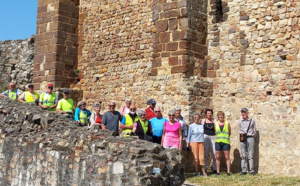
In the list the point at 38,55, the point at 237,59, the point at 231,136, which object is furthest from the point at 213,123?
the point at 38,55

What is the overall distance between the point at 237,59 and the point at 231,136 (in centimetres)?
166

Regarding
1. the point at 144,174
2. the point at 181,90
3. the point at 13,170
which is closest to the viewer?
the point at 144,174

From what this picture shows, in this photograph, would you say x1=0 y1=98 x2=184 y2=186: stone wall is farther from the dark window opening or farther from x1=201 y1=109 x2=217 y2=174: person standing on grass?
the dark window opening

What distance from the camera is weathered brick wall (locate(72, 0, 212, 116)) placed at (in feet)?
34.6

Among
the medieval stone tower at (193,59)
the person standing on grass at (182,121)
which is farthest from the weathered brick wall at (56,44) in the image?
the person standing on grass at (182,121)

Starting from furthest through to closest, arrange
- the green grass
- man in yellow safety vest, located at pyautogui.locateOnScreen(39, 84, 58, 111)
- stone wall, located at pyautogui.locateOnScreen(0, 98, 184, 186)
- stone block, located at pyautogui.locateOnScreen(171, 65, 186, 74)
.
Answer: stone block, located at pyautogui.locateOnScreen(171, 65, 186, 74) → man in yellow safety vest, located at pyautogui.locateOnScreen(39, 84, 58, 111) → the green grass → stone wall, located at pyautogui.locateOnScreen(0, 98, 184, 186)

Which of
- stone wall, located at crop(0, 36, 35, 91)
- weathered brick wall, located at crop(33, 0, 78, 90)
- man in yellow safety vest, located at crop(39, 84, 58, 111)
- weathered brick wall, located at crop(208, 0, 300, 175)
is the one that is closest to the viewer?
weathered brick wall, located at crop(208, 0, 300, 175)

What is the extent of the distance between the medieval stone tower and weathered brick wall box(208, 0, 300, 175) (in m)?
0.02

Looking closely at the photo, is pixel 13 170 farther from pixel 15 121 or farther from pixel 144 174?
pixel 144 174

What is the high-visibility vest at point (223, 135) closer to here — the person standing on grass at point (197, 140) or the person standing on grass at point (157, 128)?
the person standing on grass at point (197, 140)

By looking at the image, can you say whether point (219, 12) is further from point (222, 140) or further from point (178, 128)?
point (178, 128)

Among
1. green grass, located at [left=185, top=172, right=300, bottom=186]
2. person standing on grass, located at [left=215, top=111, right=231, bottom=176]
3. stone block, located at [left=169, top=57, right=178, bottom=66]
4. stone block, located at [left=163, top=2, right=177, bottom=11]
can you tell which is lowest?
green grass, located at [left=185, top=172, right=300, bottom=186]

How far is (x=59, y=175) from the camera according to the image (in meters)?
6.71

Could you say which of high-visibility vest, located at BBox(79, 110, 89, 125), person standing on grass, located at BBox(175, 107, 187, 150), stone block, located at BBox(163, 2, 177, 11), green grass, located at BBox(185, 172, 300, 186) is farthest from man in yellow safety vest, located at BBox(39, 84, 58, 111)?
green grass, located at BBox(185, 172, 300, 186)
